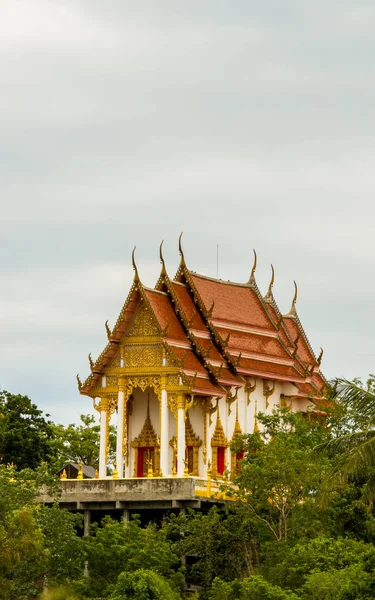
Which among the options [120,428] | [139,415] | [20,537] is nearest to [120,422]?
[120,428]

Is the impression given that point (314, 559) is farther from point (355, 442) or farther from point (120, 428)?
point (120, 428)

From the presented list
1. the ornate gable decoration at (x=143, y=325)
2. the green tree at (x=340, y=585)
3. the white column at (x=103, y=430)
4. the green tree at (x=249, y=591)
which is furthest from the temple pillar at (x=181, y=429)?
the green tree at (x=340, y=585)

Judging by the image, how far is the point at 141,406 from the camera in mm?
49438

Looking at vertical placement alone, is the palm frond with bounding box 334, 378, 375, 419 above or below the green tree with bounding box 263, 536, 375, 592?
above

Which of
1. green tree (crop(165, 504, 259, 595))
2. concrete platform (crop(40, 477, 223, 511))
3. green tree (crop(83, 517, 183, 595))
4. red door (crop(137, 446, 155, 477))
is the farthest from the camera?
red door (crop(137, 446, 155, 477))

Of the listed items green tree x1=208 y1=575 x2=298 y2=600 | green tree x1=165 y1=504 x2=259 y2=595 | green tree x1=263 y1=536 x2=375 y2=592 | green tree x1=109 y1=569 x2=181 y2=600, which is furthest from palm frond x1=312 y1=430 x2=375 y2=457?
green tree x1=165 y1=504 x2=259 y2=595

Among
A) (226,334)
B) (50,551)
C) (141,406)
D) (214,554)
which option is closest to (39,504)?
(50,551)

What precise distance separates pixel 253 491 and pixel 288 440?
2.18m

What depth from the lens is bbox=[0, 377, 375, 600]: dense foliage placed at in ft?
122

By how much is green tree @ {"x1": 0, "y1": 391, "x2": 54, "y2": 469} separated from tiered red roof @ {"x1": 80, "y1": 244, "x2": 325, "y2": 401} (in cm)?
963

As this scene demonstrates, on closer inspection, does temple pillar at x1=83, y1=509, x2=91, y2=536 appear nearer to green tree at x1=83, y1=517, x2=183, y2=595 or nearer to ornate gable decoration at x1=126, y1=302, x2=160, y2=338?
green tree at x1=83, y1=517, x2=183, y2=595

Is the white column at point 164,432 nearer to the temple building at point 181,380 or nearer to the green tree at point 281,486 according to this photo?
the temple building at point 181,380

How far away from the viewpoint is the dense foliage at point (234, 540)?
37.1 meters

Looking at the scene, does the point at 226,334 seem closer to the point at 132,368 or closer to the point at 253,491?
the point at 132,368
